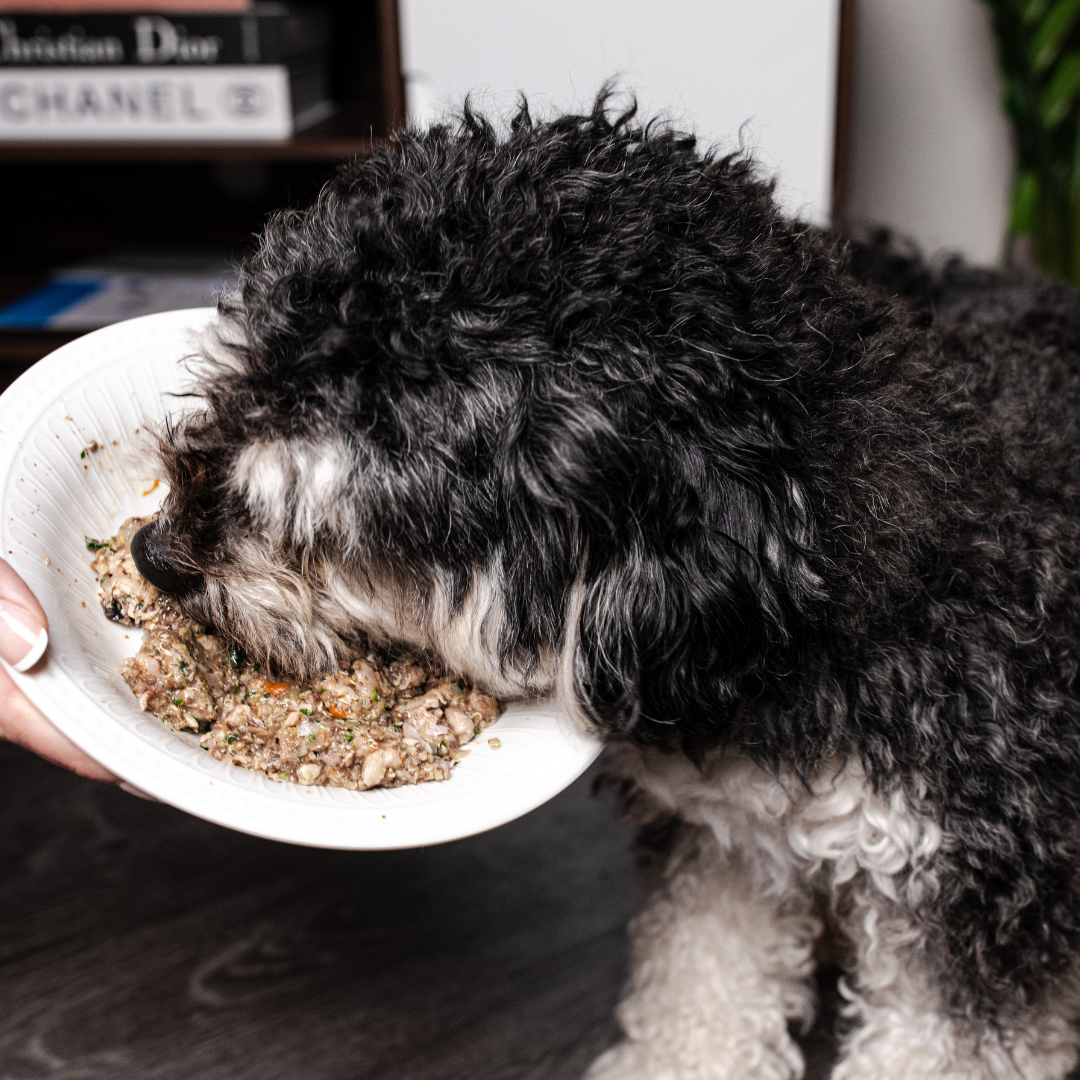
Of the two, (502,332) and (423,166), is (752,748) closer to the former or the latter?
(502,332)

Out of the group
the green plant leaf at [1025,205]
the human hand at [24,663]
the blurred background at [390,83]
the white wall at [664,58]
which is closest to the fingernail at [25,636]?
the human hand at [24,663]

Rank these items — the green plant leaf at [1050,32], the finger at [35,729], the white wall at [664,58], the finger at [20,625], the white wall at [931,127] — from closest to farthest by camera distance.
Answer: the finger at [20,625] → the finger at [35,729] → the white wall at [664,58] → the green plant leaf at [1050,32] → the white wall at [931,127]

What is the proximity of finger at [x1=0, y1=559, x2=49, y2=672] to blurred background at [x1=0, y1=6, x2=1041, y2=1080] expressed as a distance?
46 cm

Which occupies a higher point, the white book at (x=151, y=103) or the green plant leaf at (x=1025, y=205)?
the white book at (x=151, y=103)

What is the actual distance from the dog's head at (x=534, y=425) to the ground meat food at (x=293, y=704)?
0.22 feet

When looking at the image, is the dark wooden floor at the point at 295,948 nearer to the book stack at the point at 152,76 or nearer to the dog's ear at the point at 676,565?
the dog's ear at the point at 676,565

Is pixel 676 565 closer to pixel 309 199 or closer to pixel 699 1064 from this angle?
pixel 309 199

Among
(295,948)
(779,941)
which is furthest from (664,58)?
(295,948)

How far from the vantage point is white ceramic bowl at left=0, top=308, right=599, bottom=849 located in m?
0.68

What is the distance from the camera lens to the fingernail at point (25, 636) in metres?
0.68

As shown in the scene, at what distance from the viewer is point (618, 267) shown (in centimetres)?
69

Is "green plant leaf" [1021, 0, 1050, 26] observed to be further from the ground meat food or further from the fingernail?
the fingernail

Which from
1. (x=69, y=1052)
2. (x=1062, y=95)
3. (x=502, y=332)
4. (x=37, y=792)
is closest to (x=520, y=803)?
(x=502, y=332)

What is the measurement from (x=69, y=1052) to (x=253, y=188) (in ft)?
5.67
